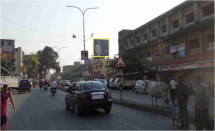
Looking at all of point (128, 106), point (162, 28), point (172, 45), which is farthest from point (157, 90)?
point (162, 28)

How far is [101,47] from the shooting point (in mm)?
30891

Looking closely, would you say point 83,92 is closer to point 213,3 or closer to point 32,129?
point 32,129

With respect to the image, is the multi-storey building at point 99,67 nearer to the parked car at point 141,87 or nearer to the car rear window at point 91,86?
the parked car at point 141,87

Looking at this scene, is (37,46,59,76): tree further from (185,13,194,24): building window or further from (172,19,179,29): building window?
(185,13,194,24): building window

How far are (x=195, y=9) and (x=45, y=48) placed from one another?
304 ft

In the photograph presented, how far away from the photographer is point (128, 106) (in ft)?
48.9

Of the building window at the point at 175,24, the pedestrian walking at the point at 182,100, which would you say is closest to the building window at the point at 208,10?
the building window at the point at 175,24

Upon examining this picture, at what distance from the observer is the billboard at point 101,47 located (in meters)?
30.6

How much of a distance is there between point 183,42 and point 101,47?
10.0 meters

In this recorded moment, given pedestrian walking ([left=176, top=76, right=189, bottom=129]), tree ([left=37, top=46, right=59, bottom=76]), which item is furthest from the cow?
tree ([left=37, top=46, right=59, bottom=76])

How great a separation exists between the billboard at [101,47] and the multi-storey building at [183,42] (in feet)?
25.2

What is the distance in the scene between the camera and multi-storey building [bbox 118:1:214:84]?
26.1 m

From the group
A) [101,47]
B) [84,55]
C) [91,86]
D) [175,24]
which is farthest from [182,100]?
[175,24]

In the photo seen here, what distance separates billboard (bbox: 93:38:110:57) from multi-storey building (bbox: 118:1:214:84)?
7672mm
